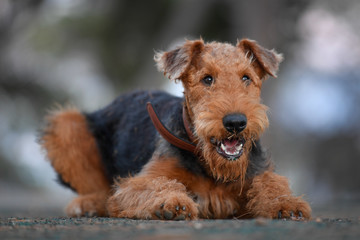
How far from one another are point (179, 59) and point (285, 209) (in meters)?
1.54

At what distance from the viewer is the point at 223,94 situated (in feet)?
11.4

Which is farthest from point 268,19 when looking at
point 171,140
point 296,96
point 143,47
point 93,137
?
point 171,140

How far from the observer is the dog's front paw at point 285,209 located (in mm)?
3322

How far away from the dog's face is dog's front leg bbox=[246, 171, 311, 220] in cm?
21

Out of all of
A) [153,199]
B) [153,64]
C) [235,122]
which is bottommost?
[153,199]

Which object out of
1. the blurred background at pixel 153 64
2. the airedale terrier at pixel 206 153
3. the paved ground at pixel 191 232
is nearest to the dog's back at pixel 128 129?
the airedale terrier at pixel 206 153

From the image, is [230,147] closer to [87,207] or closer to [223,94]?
[223,94]

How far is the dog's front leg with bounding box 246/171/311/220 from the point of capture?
334 centimetres

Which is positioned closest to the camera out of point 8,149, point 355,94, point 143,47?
point 355,94

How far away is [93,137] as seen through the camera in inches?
213

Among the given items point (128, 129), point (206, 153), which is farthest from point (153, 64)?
point (206, 153)

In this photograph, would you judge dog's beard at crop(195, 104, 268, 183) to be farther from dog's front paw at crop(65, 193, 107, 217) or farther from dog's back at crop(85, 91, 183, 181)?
dog's front paw at crop(65, 193, 107, 217)

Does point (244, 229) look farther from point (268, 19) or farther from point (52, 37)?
point (52, 37)

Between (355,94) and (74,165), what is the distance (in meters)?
6.97
